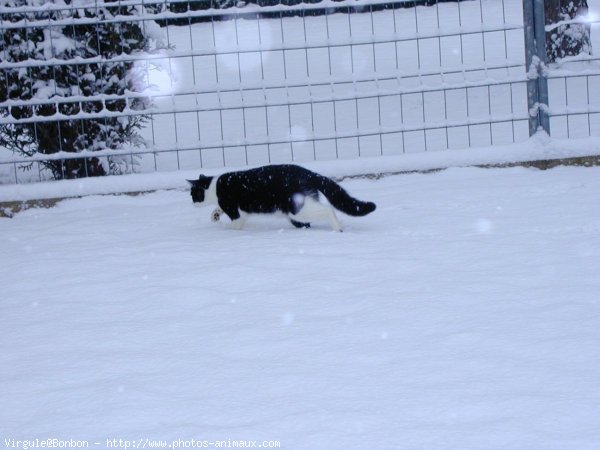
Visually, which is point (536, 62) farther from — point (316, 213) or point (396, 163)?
point (316, 213)

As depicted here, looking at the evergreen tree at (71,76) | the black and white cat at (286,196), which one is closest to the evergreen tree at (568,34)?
the evergreen tree at (71,76)

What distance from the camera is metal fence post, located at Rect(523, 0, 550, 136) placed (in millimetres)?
7289

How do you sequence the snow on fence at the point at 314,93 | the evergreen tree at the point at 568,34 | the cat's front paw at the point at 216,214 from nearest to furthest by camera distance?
the cat's front paw at the point at 216,214 < the snow on fence at the point at 314,93 < the evergreen tree at the point at 568,34

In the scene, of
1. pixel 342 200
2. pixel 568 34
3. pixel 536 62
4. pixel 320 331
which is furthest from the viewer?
Answer: pixel 568 34

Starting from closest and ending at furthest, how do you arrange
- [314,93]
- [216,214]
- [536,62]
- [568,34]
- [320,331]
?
[320,331], [216,214], [536,62], [568,34], [314,93]

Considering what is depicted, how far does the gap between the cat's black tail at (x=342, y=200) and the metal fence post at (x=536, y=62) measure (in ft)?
8.04

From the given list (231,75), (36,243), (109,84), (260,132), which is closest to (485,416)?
(36,243)

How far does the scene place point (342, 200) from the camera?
18.5 feet

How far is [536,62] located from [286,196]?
2.74m

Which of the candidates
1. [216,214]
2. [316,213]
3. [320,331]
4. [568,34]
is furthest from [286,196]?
[568,34]

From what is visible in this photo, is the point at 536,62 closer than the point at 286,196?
No

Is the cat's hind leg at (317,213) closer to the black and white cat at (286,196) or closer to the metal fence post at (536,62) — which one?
the black and white cat at (286,196)

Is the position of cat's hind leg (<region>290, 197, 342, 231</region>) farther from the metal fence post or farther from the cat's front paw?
the metal fence post

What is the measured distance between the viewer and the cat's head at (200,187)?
6.35 metres
